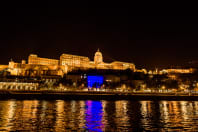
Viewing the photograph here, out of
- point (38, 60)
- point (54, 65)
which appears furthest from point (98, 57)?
point (38, 60)

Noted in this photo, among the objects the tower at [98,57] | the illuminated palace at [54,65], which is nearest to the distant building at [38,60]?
the illuminated palace at [54,65]

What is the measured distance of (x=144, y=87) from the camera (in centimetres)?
7400

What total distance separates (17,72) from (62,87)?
32.6 meters

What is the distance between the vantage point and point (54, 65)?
351 feet

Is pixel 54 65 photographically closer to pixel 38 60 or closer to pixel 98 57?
pixel 38 60

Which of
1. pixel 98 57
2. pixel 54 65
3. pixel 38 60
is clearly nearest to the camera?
pixel 54 65

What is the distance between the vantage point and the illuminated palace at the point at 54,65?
319 feet

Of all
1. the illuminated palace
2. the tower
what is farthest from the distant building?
the tower

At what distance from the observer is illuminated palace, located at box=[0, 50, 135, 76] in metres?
97.2

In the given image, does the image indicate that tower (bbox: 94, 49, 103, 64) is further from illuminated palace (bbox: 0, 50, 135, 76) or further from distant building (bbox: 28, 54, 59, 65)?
distant building (bbox: 28, 54, 59, 65)

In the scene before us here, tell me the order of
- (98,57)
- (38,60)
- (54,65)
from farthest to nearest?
(98,57) < (38,60) < (54,65)

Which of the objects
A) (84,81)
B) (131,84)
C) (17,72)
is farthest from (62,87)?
(17,72)

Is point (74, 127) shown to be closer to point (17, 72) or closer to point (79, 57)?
point (17, 72)

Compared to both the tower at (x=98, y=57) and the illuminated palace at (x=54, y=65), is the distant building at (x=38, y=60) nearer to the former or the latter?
the illuminated palace at (x=54, y=65)
